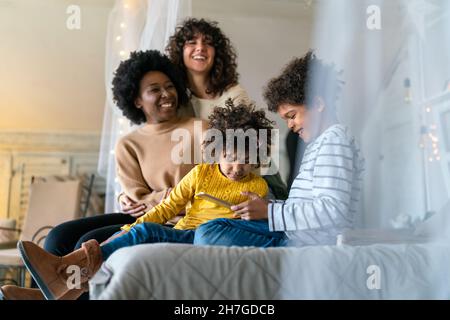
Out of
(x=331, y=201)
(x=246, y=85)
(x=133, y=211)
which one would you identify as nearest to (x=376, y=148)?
(x=331, y=201)

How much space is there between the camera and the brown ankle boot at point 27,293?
86 cm

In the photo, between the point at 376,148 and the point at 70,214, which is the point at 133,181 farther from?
the point at 70,214

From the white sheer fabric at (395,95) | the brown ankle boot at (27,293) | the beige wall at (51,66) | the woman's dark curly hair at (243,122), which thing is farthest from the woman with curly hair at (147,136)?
the beige wall at (51,66)

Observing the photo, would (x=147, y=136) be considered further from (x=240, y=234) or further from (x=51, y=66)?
(x=51, y=66)

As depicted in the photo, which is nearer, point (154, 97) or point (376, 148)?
point (376, 148)

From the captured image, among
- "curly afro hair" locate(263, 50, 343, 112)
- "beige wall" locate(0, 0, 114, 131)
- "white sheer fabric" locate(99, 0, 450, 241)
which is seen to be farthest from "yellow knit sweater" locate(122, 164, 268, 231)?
"beige wall" locate(0, 0, 114, 131)

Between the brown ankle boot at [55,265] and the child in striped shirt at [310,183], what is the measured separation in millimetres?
225

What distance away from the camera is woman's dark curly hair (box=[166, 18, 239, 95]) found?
152cm

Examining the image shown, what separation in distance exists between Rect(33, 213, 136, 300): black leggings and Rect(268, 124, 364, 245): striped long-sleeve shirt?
492 mm

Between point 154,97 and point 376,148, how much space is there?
0.77 m

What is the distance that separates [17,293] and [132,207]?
479 millimetres

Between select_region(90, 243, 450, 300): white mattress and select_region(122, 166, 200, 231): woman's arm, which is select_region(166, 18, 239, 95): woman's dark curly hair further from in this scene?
select_region(90, 243, 450, 300): white mattress

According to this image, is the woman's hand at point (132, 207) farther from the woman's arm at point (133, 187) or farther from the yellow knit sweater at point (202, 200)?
the yellow knit sweater at point (202, 200)

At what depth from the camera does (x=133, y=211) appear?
133cm
